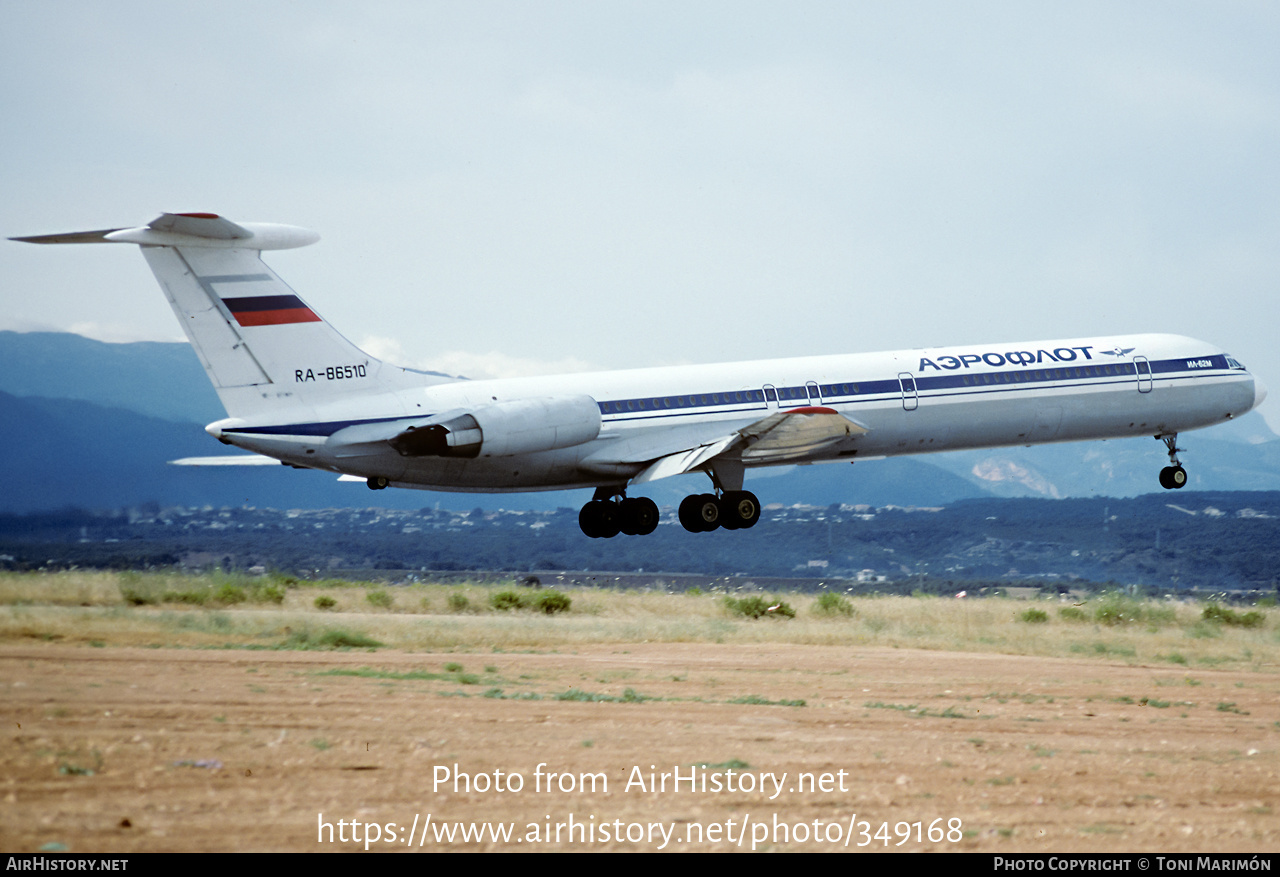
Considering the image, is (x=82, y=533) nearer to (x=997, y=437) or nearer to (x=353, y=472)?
(x=353, y=472)

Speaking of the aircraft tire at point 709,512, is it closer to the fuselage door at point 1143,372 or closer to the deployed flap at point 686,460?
the deployed flap at point 686,460

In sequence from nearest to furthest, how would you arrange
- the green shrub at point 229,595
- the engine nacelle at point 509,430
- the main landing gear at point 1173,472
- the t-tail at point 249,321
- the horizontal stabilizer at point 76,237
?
the horizontal stabilizer at point 76,237, the t-tail at point 249,321, the engine nacelle at point 509,430, the main landing gear at point 1173,472, the green shrub at point 229,595

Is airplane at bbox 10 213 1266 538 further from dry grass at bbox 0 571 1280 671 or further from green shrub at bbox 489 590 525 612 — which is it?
green shrub at bbox 489 590 525 612

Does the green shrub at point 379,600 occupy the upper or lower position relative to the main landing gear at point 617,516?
lower

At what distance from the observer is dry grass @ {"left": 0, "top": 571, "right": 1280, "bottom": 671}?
95.7 feet

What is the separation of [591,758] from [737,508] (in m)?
17.0

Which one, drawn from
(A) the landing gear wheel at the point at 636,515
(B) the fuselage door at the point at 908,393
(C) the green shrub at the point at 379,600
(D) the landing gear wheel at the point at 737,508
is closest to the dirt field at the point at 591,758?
(D) the landing gear wheel at the point at 737,508

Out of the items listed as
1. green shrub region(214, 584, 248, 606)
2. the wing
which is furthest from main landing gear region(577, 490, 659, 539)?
green shrub region(214, 584, 248, 606)

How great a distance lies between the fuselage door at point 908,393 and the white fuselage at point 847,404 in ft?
0.11

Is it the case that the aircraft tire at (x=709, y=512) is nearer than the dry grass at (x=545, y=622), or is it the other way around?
the dry grass at (x=545, y=622)

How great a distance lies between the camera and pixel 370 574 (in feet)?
215

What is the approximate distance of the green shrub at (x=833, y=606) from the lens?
4496 cm
